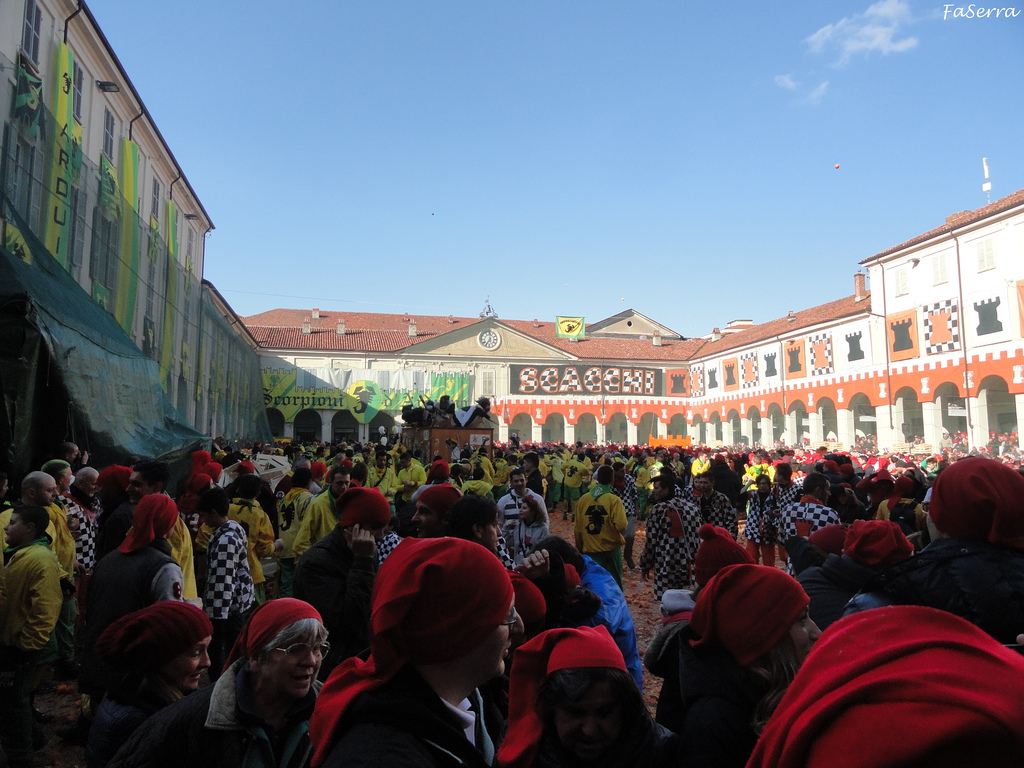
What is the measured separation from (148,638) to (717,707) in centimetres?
181

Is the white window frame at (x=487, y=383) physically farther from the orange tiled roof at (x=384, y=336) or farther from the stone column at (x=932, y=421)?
the stone column at (x=932, y=421)

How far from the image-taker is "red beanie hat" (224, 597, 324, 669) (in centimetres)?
197

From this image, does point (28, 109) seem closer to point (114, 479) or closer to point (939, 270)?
point (114, 479)

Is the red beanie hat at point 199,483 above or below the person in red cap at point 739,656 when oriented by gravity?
above

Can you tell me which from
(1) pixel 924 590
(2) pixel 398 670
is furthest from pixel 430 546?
(1) pixel 924 590

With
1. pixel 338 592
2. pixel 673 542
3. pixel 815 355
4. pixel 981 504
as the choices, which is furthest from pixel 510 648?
pixel 815 355

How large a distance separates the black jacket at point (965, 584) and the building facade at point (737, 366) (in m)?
27.5

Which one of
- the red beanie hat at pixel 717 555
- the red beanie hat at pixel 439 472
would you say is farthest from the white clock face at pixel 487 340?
the red beanie hat at pixel 717 555

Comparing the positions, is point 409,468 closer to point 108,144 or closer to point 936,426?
point 108,144

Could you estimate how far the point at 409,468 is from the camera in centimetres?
986

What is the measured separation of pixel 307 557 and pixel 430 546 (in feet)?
6.36

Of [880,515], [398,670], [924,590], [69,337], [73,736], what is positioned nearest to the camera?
[398,670]

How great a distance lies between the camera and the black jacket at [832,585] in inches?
111

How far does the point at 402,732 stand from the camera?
3.97 ft
